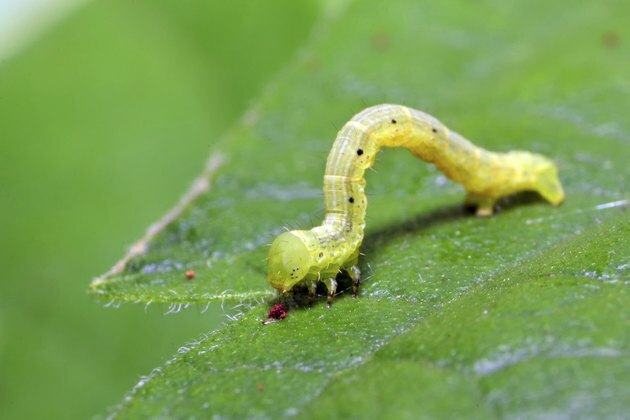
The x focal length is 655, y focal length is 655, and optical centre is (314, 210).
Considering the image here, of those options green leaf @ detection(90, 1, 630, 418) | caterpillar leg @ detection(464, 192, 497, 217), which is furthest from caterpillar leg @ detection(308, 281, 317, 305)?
caterpillar leg @ detection(464, 192, 497, 217)

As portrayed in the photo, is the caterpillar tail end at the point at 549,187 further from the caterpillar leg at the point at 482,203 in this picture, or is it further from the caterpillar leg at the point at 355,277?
the caterpillar leg at the point at 355,277

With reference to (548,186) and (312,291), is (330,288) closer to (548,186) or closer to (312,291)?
(312,291)

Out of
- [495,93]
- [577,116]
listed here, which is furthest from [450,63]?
[577,116]

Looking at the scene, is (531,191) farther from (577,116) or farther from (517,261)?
(517,261)

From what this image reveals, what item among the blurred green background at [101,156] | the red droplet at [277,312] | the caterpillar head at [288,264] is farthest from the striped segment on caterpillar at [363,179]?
the blurred green background at [101,156]

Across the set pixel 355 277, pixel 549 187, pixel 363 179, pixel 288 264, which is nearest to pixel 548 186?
pixel 549 187

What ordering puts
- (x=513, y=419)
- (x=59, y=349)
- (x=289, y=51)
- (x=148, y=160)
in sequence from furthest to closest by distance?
(x=289, y=51)
(x=148, y=160)
(x=59, y=349)
(x=513, y=419)
